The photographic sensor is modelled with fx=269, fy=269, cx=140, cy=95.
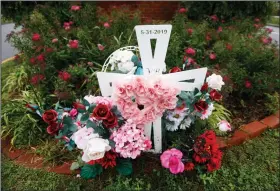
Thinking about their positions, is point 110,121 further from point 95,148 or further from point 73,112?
point 73,112

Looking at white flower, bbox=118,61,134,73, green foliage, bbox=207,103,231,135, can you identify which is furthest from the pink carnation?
green foliage, bbox=207,103,231,135

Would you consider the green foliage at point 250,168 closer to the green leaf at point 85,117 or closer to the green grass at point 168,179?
the green grass at point 168,179

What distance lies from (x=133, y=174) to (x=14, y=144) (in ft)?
3.85

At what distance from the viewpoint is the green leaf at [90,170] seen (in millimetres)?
1959

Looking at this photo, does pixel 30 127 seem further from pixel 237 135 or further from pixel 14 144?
pixel 237 135

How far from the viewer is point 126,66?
197 cm

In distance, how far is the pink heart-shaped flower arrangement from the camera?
1.63 meters

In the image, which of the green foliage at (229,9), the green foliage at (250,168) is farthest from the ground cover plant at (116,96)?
the green foliage at (229,9)

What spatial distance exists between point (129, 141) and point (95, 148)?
22 centimetres

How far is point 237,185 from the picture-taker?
6.96 ft

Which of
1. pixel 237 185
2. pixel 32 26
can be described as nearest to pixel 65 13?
pixel 32 26

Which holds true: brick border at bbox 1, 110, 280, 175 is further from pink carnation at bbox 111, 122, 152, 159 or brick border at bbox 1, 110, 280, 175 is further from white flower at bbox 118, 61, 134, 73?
white flower at bbox 118, 61, 134, 73

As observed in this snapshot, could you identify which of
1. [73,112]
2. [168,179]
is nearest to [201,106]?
[168,179]

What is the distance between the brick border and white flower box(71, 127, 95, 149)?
0.48 meters
